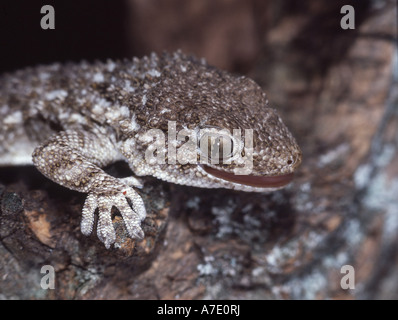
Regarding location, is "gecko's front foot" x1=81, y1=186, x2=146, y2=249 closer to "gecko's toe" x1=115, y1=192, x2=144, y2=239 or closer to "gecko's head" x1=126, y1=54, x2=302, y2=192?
"gecko's toe" x1=115, y1=192, x2=144, y2=239

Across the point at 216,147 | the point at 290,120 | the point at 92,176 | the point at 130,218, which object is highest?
the point at 290,120

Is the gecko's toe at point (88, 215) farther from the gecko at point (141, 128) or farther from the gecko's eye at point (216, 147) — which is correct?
the gecko's eye at point (216, 147)

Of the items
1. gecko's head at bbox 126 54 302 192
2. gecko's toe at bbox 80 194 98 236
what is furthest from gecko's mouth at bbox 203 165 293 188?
gecko's toe at bbox 80 194 98 236

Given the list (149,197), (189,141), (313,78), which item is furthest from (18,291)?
(313,78)

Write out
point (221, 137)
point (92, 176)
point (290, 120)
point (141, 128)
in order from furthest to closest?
1. point (290, 120)
2. point (141, 128)
3. point (92, 176)
4. point (221, 137)

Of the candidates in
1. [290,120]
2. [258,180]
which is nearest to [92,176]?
[258,180]

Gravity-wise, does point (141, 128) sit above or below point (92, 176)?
above

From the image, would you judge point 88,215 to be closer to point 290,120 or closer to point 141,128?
point 141,128
